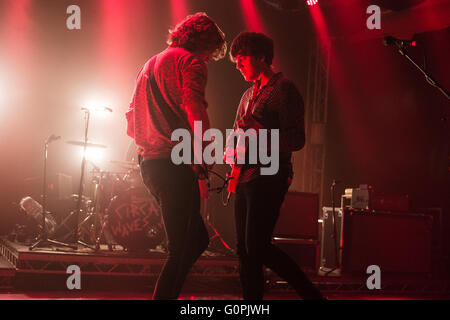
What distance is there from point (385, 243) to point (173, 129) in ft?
12.7

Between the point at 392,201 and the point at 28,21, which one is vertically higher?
the point at 28,21

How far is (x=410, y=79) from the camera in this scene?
295 inches

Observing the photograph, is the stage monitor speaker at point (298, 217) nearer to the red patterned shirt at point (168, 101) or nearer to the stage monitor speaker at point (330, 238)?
the stage monitor speaker at point (330, 238)

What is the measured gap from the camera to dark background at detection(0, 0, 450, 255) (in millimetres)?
6871

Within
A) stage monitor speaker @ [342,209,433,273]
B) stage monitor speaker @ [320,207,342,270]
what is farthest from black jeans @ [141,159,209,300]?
stage monitor speaker @ [320,207,342,270]

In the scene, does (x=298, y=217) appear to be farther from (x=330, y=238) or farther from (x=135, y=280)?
(x=135, y=280)

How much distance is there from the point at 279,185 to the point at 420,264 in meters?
3.65

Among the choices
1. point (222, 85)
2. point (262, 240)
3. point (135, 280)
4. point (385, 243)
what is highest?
point (222, 85)

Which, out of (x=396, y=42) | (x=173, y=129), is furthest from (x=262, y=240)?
(x=396, y=42)

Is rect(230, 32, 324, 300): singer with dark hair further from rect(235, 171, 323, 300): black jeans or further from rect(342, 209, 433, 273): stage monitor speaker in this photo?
rect(342, 209, 433, 273): stage monitor speaker

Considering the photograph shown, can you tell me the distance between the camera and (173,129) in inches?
79.7
